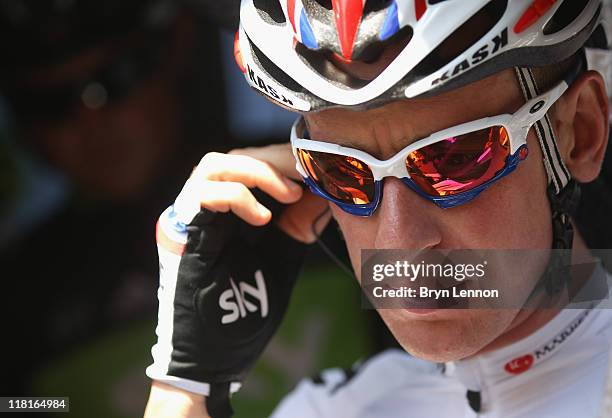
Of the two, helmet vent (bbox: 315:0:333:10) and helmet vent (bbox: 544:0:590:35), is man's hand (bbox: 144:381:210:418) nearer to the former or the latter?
helmet vent (bbox: 315:0:333:10)

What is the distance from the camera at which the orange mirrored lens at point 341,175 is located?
1.66 metres

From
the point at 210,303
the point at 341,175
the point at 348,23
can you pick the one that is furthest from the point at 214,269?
the point at 348,23

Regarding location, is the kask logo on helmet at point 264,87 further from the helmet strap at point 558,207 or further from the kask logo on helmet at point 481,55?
the helmet strap at point 558,207

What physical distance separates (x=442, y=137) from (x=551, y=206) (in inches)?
A: 12.9

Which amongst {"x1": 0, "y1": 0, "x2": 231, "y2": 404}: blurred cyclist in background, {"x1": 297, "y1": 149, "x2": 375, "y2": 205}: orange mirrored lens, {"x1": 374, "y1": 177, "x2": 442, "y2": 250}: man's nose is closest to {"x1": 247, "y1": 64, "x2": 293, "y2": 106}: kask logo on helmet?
{"x1": 297, "y1": 149, "x2": 375, "y2": 205}: orange mirrored lens

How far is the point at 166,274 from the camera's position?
1919 millimetres

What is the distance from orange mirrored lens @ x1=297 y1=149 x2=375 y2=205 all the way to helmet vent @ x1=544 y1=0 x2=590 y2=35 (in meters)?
0.39

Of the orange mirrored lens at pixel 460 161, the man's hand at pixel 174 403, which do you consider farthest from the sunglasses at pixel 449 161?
the man's hand at pixel 174 403

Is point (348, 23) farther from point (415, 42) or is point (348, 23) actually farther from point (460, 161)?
point (460, 161)

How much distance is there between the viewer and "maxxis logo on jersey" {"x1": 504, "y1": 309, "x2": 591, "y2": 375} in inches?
74.1

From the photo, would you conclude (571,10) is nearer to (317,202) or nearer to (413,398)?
(317,202)

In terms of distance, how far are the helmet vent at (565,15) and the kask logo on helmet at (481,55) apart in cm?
11

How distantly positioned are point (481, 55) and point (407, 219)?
30 centimetres

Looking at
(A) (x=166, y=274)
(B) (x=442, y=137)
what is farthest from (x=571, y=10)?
(A) (x=166, y=274)
